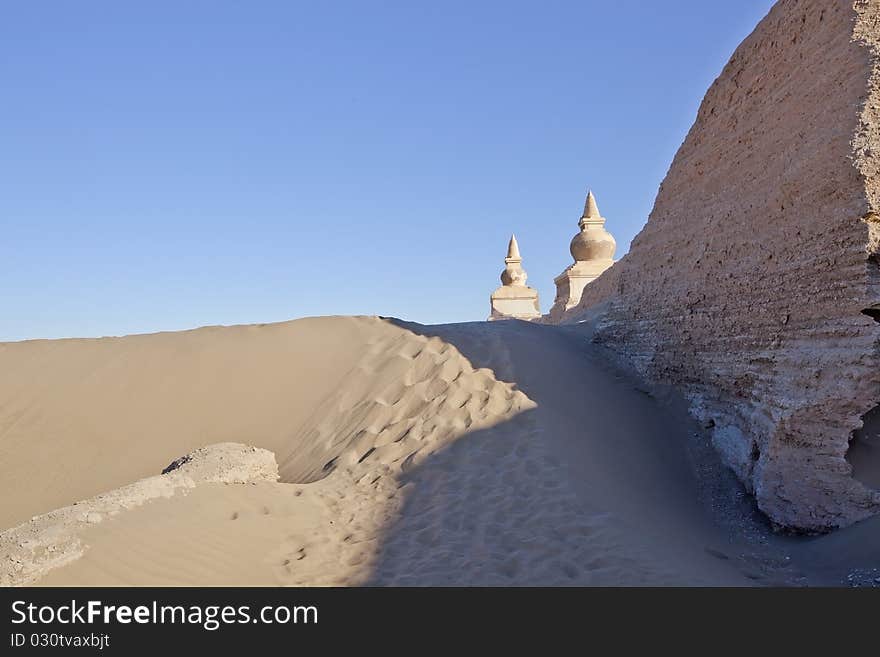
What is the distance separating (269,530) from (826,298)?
15.6ft

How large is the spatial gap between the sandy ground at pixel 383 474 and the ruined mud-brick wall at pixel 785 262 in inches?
17.3

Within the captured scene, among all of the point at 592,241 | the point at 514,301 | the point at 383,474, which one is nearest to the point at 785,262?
the point at 383,474

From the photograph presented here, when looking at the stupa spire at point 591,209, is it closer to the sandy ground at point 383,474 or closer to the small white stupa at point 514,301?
the small white stupa at point 514,301

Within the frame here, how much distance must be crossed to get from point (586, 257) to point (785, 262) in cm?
1404

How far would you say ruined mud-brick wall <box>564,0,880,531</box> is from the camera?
430cm

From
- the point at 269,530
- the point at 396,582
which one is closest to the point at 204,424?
the point at 269,530

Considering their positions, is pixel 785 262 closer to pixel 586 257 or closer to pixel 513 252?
pixel 586 257

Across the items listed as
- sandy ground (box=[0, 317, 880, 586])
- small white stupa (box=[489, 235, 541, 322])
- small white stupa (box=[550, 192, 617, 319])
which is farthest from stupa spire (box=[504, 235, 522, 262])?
sandy ground (box=[0, 317, 880, 586])

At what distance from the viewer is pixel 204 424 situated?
8.80 meters

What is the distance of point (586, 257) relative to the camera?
739 inches

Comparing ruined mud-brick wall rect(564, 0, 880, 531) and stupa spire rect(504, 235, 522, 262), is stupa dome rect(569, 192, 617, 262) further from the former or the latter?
ruined mud-brick wall rect(564, 0, 880, 531)

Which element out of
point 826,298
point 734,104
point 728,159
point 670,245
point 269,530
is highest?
point 734,104
